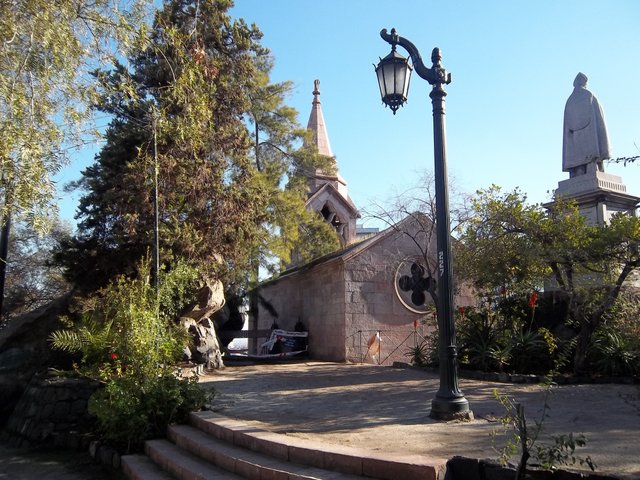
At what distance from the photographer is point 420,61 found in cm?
690

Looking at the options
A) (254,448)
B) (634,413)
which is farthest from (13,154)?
(634,413)

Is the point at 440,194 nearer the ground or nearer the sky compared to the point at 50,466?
nearer the sky

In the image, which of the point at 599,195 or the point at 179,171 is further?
the point at 599,195

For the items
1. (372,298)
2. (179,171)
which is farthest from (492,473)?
(372,298)

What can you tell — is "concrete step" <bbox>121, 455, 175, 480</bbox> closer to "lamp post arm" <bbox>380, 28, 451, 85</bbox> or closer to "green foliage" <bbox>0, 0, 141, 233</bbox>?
"green foliage" <bbox>0, 0, 141, 233</bbox>

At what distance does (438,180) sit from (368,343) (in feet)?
34.1

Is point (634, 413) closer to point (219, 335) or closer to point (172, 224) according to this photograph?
point (172, 224)

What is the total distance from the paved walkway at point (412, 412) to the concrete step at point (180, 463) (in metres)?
0.82

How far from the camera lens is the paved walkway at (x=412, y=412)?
480 centimetres

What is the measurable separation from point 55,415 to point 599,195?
15132 mm

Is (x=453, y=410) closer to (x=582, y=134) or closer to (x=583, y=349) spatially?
(x=583, y=349)

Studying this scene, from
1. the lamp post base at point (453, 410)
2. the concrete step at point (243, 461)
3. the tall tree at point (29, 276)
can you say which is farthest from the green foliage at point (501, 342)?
the tall tree at point (29, 276)

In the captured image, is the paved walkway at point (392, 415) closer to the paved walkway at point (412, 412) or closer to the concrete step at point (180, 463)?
the paved walkway at point (412, 412)

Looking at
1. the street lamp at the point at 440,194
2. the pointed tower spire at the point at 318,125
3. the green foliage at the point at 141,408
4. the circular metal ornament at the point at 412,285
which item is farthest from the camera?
the pointed tower spire at the point at 318,125
